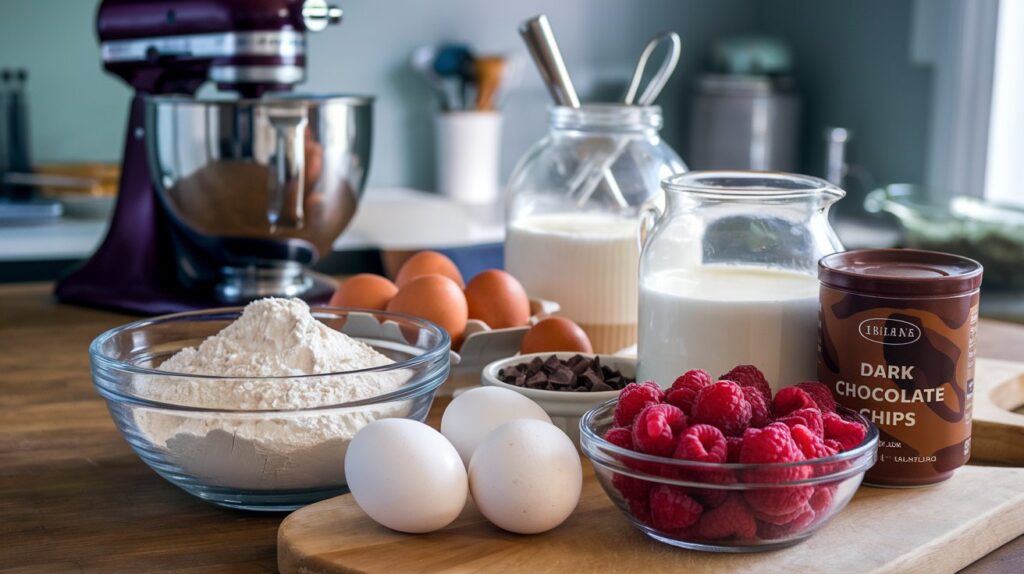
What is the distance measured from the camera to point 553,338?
1.04m

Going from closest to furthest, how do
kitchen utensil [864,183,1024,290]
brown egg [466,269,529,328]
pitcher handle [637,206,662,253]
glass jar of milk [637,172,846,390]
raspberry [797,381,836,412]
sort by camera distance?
raspberry [797,381,836,412] → glass jar of milk [637,172,846,390] → pitcher handle [637,206,662,253] → brown egg [466,269,529,328] → kitchen utensil [864,183,1024,290]

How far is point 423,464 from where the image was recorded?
710 millimetres

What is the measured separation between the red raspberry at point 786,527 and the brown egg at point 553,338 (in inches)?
14.9

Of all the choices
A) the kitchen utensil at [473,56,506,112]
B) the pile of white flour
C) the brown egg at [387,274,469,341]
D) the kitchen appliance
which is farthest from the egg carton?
the kitchen appliance

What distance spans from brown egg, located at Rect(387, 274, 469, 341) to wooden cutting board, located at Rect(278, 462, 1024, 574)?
0.97ft

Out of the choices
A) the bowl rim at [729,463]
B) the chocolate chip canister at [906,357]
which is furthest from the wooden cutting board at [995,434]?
the bowl rim at [729,463]

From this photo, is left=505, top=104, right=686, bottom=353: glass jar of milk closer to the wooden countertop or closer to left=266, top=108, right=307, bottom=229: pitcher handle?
left=266, top=108, right=307, bottom=229: pitcher handle

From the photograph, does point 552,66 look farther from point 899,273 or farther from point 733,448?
point 733,448

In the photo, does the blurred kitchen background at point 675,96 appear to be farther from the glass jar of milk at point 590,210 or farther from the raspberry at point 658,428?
the raspberry at point 658,428

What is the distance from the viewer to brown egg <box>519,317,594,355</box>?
104 cm

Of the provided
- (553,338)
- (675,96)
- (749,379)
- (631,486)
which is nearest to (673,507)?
(631,486)

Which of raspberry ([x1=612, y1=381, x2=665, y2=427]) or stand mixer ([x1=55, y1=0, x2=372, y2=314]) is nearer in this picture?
raspberry ([x1=612, y1=381, x2=665, y2=427])

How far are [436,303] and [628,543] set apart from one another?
1.29 feet

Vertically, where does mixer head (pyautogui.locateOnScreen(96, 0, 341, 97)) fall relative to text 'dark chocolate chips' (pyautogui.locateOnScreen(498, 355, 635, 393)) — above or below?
above
